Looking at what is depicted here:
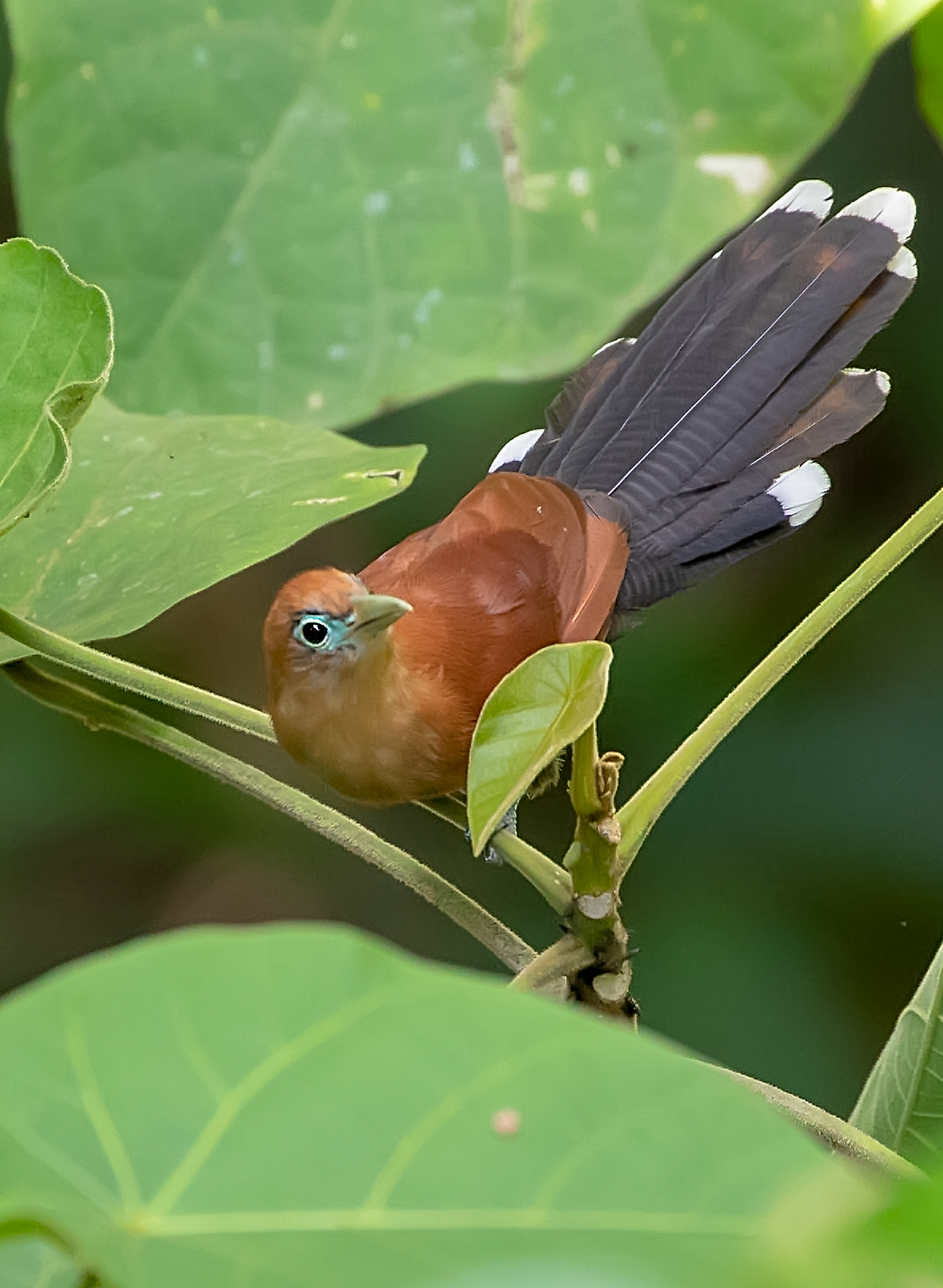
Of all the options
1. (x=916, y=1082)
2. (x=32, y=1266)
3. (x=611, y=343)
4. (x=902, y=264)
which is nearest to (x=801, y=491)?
(x=902, y=264)

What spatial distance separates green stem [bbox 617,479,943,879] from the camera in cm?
98

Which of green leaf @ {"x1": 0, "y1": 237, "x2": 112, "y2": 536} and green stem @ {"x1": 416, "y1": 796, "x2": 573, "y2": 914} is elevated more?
green leaf @ {"x1": 0, "y1": 237, "x2": 112, "y2": 536}

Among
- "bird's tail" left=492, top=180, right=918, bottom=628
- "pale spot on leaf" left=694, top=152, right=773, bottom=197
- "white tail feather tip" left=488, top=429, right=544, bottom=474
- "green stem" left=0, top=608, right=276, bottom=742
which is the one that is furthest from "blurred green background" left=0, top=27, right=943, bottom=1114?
"green stem" left=0, top=608, right=276, bottom=742

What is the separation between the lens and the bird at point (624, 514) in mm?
1314

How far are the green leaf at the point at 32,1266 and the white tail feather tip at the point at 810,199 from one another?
1.22 meters

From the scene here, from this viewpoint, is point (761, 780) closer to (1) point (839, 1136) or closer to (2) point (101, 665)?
(1) point (839, 1136)

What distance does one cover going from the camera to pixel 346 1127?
54 cm

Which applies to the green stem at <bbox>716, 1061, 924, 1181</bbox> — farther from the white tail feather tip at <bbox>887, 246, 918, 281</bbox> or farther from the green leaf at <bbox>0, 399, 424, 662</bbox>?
the white tail feather tip at <bbox>887, 246, 918, 281</bbox>

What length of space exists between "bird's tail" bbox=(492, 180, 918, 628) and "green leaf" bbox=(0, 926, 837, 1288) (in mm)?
1023

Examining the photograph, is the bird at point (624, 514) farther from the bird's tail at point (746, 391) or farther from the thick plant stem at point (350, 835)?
the thick plant stem at point (350, 835)

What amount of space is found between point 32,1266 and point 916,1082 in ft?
2.24

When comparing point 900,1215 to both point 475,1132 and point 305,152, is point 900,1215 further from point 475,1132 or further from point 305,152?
point 305,152

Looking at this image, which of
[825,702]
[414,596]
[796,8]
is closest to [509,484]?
[414,596]

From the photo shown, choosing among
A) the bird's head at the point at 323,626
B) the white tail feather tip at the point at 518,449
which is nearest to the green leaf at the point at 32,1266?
the bird's head at the point at 323,626
